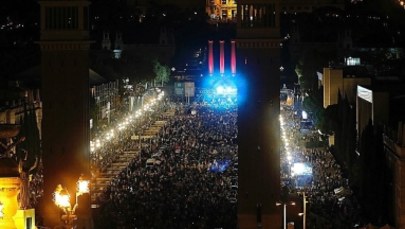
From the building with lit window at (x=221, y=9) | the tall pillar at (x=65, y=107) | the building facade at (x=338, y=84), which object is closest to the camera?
the tall pillar at (x=65, y=107)

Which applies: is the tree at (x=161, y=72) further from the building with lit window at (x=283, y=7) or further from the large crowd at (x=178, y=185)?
the building with lit window at (x=283, y=7)

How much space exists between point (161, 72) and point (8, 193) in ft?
200

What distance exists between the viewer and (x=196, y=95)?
→ 72062 mm

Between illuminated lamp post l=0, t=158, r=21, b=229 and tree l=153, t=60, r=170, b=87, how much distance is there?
194 feet

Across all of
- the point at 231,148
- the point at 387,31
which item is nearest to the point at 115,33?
the point at 387,31

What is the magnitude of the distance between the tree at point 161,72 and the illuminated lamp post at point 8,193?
5919cm

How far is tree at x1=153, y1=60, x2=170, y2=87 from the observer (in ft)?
233

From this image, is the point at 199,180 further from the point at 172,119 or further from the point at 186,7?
the point at 186,7

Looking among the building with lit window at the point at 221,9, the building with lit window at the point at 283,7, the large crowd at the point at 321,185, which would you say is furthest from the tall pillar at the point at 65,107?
the building with lit window at the point at 221,9

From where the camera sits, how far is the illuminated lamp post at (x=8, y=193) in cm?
1141

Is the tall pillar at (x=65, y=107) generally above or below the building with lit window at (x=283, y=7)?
below

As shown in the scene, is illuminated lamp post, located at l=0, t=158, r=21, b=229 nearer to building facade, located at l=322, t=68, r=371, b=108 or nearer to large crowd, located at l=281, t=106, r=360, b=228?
large crowd, located at l=281, t=106, r=360, b=228

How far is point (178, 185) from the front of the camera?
2812 centimetres

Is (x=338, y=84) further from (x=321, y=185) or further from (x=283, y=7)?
(x=283, y=7)
